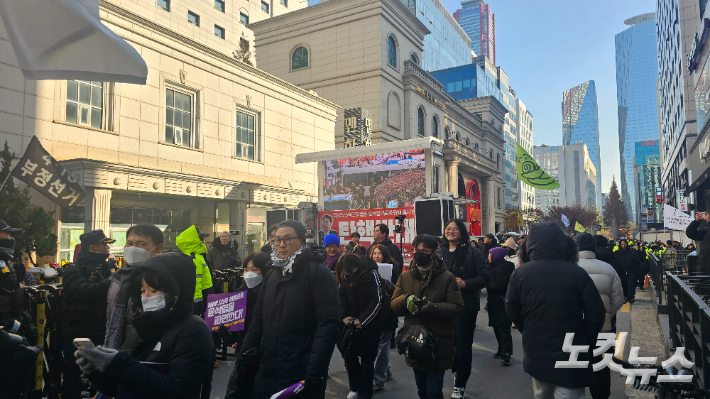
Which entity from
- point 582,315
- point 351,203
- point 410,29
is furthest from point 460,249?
point 410,29

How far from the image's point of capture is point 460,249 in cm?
599

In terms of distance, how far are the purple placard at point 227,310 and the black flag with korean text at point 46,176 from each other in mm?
3584

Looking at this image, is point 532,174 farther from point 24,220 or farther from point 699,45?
point 24,220

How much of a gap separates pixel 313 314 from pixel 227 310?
3.46 metres

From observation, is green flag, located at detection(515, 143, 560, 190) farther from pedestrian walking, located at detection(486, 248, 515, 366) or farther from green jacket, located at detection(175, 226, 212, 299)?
green jacket, located at detection(175, 226, 212, 299)

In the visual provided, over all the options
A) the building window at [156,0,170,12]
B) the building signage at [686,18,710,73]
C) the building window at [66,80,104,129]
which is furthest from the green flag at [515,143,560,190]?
the building window at [156,0,170,12]

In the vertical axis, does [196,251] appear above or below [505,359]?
above

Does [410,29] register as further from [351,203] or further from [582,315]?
[582,315]


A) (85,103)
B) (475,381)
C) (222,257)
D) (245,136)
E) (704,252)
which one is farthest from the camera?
(245,136)

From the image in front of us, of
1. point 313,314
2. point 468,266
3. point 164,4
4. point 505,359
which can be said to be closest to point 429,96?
point 164,4

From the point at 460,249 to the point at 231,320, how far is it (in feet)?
10.8

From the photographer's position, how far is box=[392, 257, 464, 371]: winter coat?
456 centimetres

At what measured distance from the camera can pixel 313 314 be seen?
3.47 m

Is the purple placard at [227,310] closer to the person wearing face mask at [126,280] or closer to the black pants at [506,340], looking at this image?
the person wearing face mask at [126,280]
